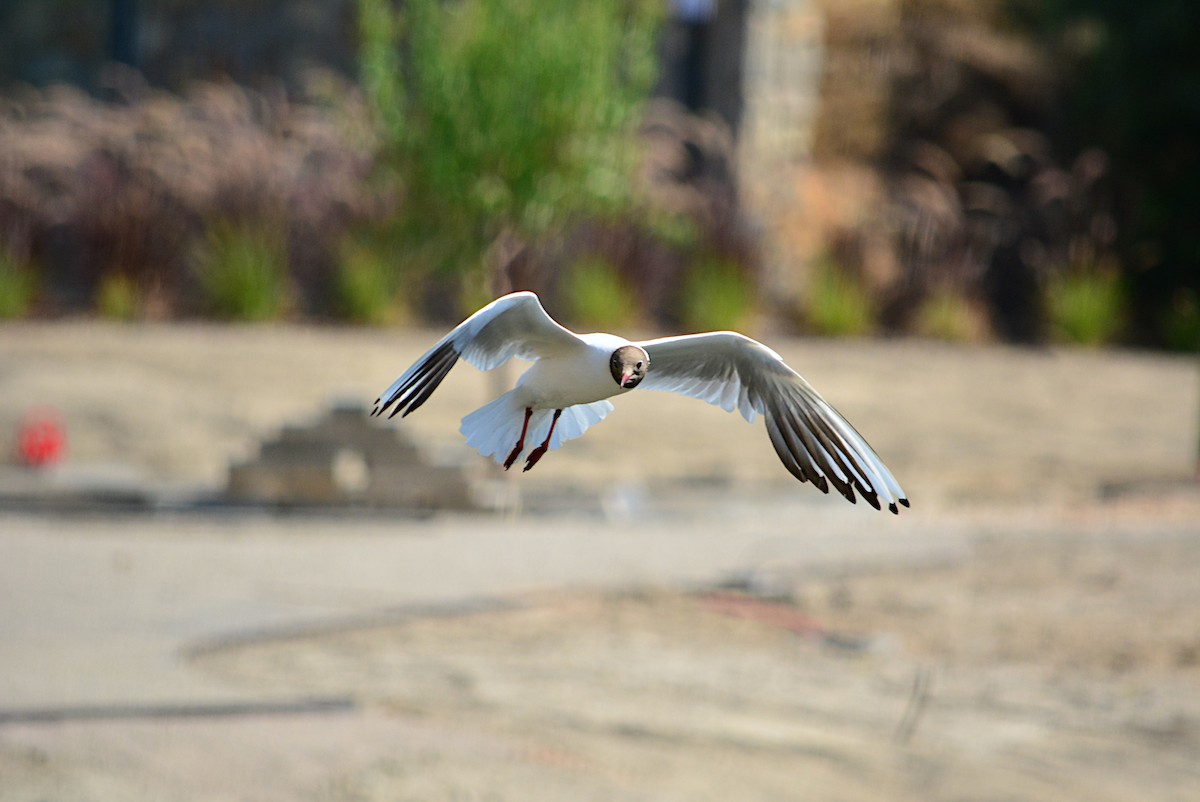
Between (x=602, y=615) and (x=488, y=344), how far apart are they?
6.41 metres

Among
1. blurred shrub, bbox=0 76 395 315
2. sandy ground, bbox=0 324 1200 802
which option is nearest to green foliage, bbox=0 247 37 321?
blurred shrub, bbox=0 76 395 315

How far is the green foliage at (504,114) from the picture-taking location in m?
10.1

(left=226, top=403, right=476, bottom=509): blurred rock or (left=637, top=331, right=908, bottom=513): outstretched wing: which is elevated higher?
(left=637, top=331, right=908, bottom=513): outstretched wing

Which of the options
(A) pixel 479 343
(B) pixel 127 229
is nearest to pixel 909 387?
(B) pixel 127 229

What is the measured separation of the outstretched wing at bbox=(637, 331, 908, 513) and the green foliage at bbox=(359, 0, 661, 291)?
313 inches

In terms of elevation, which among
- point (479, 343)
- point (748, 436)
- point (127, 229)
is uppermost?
point (479, 343)

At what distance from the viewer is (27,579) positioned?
327 inches

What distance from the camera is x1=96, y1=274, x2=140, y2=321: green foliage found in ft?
47.7

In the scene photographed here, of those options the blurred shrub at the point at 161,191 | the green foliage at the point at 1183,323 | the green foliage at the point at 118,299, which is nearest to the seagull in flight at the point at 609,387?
the blurred shrub at the point at 161,191

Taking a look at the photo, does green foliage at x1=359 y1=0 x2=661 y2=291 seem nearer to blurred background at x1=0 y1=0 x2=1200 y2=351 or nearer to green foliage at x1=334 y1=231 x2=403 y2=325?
blurred background at x1=0 y1=0 x2=1200 y2=351

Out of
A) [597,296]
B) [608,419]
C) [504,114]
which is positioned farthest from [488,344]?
[597,296]

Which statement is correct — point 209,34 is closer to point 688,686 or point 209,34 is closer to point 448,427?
point 448,427

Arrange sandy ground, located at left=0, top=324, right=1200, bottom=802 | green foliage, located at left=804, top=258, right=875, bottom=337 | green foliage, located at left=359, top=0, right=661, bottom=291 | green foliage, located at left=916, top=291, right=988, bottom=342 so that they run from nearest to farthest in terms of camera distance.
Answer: sandy ground, located at left=0, top=324, right=1200, bottom=802 < green foliage, located at left=359, top=0, right=661, bottom=291 < green foliage, located at left=804, top=258, right=875, bottom=337 < green foliage, located at left=916, top=291, right=988, bottom=342

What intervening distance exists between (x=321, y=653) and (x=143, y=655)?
0.76m
